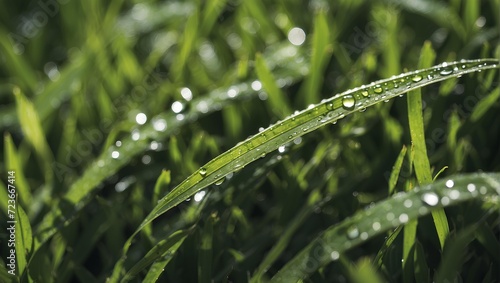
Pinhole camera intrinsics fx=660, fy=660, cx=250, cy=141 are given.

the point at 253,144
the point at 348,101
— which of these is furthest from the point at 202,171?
the point at 348,101

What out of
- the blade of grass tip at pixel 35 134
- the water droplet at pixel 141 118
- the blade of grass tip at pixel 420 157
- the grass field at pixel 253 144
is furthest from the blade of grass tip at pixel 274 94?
the blade of grass tip at pixel 35 134

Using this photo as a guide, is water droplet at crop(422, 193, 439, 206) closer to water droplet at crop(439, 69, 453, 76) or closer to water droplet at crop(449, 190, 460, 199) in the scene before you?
water droplet at crop(449, 190, 460, 199)

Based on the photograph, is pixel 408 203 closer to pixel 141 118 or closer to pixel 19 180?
pixel 141 118

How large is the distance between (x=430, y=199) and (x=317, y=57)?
22.7 inches

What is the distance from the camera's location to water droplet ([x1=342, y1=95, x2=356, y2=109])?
3.23 feet

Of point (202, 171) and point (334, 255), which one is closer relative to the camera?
point (334, 255)

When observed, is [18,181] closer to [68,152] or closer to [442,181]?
[68,152]

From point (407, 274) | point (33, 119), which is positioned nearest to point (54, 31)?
point (33, 119)

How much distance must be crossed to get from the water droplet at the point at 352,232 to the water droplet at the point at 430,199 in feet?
0.30

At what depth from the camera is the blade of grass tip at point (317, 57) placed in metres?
1.32

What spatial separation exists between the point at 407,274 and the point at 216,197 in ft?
1.08

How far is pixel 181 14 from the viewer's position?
5.51 ft

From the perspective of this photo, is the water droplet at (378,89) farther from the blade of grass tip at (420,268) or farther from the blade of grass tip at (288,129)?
the blade of grass tip at (420,268)

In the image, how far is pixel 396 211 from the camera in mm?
817
